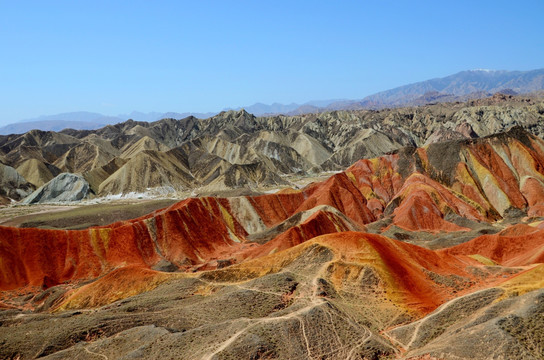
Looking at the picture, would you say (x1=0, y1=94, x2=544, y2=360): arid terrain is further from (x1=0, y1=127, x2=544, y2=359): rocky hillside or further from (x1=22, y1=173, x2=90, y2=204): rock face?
(x1=22, y1=173, x2=90, y2=204): rock face

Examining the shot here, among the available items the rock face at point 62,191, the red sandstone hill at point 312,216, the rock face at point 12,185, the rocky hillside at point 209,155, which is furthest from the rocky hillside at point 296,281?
the rock face at point 12,185

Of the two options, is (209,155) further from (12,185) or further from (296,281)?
(296,281)

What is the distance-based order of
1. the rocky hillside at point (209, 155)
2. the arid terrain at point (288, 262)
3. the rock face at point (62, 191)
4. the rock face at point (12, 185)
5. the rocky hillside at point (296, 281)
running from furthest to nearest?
the rocky hillside at point (209, 155) → the rock face at point (12, 185) → the rock face at point (62, 191) → the arid terrain at point (288, 262) → the rocky hillside at point (296, 281)

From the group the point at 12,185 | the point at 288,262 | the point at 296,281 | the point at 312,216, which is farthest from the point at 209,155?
the point at 296,281

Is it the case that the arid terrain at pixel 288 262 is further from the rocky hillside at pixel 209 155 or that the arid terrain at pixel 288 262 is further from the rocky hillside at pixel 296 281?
the rocky hillside at pixel 209 155

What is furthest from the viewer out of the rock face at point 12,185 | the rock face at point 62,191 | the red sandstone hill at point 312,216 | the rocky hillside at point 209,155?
the rocky hillside at point 209,155

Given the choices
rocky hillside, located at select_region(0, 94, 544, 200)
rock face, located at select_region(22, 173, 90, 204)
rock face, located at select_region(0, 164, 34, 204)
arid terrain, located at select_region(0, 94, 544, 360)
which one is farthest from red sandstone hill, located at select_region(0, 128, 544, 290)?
rock face, located at select_region(0, 164, 34, 204)

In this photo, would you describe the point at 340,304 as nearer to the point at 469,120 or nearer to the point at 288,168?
the point at 288,168
